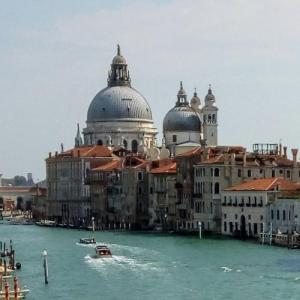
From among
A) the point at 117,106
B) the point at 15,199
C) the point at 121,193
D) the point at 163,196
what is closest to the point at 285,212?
the point at 163,196

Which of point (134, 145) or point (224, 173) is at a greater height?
point (134, 145)

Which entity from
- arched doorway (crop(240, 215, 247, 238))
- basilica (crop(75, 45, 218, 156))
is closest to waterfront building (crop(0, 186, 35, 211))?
basilica (crop(75, 45, 218, 156))

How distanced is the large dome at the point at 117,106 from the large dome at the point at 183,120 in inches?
155

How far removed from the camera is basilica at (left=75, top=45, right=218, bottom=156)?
89875 mm

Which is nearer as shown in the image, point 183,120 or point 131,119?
point 183,120

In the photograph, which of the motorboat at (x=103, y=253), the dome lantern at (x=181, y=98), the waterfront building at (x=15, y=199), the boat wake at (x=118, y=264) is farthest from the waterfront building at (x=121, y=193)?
the waterfront building at (x=15, y=199)

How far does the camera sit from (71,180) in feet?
286

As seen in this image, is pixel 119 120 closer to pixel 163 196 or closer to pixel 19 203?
pixel 163 196

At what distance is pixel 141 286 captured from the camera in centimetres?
3575

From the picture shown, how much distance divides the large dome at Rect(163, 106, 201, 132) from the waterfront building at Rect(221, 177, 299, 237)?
29.1m

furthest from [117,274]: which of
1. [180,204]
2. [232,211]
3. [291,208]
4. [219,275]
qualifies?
[180,204]

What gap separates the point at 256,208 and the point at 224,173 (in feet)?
19.6

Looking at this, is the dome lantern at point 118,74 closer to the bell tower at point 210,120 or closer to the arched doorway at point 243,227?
the bell tower at point 210,120

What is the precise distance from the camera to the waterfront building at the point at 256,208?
55.0 meters
